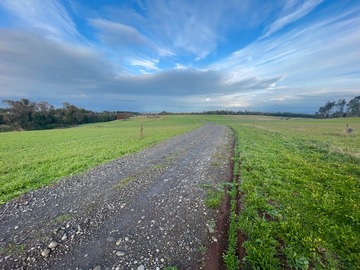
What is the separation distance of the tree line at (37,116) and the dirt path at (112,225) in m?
120

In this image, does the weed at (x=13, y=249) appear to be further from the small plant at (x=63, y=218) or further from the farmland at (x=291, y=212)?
the farmland at (x=291, y=212)

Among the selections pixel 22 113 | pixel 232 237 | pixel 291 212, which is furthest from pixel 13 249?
pixel 22 113

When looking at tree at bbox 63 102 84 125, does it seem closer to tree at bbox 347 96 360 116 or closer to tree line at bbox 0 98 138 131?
tree line at bbox 0 98 138 131

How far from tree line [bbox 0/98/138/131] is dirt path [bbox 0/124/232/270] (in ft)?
395

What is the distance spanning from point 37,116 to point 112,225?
136428 millimetres

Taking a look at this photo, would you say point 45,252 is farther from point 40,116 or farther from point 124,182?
point 40,116

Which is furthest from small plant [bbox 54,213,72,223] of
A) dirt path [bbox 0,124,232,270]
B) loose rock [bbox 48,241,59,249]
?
loose rock [bbox 48,241,59,249]

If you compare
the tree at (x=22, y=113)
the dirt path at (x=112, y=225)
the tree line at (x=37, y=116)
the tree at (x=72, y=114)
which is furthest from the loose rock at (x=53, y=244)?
the tree at (x=72, y=114)

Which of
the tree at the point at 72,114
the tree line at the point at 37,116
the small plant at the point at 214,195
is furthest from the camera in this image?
the tree at the point at 72,114

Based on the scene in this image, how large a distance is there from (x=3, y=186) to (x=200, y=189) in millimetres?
10314

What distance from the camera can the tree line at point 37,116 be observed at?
325ft

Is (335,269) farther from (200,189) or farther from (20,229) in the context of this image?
(20,229)

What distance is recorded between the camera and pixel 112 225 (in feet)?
17.5

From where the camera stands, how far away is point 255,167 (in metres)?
10.2
